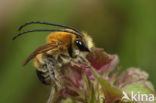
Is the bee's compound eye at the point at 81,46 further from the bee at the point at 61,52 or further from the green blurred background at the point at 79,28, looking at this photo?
the green blurred background at the point at 79,28

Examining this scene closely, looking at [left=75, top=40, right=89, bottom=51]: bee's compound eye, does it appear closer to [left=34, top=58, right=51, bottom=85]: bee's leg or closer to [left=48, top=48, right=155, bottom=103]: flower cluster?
[left=48, top=48, right=155, bottom=103]: flower cluster

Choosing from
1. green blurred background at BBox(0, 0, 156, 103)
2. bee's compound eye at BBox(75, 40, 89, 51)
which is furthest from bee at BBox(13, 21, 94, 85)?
green blurred background at BBox(0, 0, 156, 103)

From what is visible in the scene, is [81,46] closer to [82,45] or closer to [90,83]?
[82,45]

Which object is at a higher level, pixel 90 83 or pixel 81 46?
pixel 81 46

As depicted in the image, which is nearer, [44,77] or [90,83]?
[90,83]

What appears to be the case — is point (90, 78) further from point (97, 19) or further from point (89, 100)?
point (97, 19)

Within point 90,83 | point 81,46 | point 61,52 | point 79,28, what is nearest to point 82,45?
point 81,46

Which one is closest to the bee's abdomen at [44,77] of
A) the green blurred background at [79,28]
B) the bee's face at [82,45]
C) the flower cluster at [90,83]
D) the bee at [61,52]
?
the bee at [61,52]
